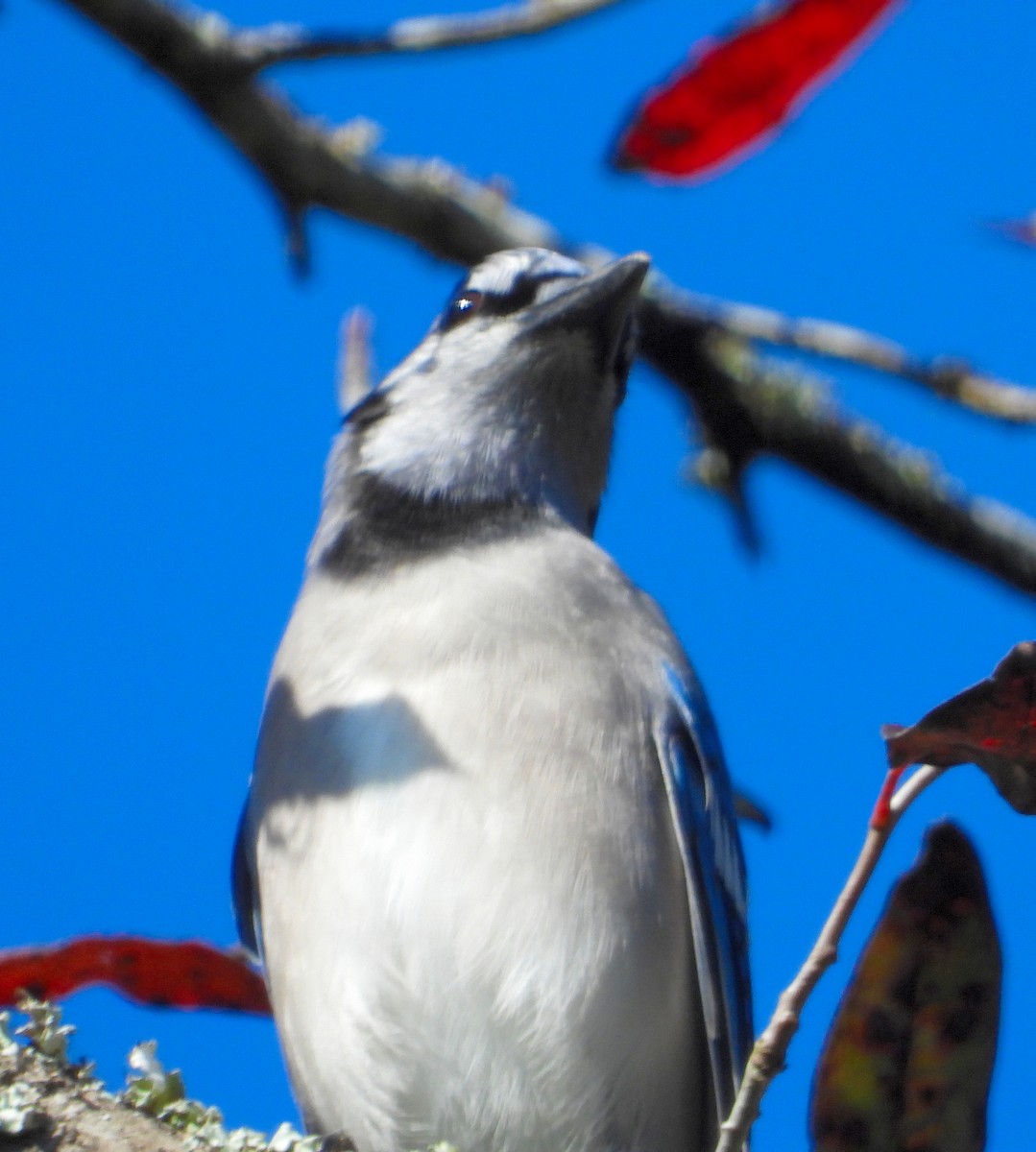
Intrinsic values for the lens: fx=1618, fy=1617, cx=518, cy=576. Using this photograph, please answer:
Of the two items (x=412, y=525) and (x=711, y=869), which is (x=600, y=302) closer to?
(x=412, y=525)

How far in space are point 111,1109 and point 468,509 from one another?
1.81 m

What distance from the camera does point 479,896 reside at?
9.16 feet

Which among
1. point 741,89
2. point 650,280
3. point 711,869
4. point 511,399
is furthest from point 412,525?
point 741,89

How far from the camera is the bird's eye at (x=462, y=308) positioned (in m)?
3.92

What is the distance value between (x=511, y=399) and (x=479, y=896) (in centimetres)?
142

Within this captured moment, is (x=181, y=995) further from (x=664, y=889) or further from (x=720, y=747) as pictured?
(x=720, y=747)

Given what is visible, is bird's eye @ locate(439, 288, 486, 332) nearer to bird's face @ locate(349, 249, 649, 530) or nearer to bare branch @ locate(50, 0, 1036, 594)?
bird's face @ locate(349, 249, 649, 530)

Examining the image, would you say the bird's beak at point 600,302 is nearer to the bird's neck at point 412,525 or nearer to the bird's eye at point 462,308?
the bird's eye at point 462,308

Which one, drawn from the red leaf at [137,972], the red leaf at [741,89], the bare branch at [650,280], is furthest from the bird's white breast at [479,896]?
the red leaf at [741,89]

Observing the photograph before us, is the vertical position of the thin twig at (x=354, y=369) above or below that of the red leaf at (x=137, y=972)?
above

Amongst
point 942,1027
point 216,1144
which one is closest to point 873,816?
point 942,1027

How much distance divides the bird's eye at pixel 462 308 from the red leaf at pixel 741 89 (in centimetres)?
70

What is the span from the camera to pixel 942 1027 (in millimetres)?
1971

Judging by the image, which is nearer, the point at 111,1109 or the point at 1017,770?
the point at 1017,770
